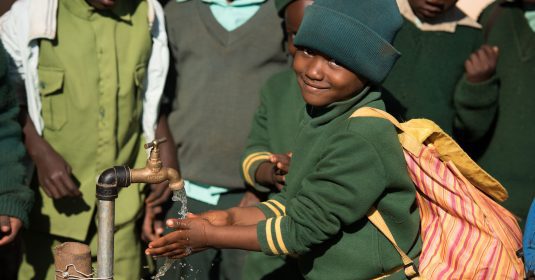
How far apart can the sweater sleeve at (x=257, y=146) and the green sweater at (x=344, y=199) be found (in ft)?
2.52

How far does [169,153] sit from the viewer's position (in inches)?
165

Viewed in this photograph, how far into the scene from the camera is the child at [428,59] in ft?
13.4

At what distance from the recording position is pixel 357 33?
284 cm

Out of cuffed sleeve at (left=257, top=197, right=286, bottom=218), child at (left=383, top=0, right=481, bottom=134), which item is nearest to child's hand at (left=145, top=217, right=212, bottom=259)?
cuffed sleeve at (left=257, top=197, right=286, bottom=218)

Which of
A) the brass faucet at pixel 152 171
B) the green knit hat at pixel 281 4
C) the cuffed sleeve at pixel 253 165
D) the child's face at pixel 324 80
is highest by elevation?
the child's face at pixel 324 80

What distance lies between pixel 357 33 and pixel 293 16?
1.05 m

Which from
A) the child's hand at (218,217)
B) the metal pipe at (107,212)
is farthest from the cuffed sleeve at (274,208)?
the metal pipe at (107,212)

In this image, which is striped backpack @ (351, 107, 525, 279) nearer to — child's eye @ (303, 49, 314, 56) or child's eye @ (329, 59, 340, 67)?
child's eye @ (329, 59, 340, 67)

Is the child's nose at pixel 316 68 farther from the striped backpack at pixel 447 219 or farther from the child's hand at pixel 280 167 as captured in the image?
the child's hand at pixel 280 167

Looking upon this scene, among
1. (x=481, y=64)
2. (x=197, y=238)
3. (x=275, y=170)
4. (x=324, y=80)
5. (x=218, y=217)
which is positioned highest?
(x=324, y=80)

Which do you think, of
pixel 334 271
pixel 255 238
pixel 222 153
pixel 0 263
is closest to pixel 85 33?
pixel 222 153

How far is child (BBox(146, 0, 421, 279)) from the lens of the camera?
2.77 meters

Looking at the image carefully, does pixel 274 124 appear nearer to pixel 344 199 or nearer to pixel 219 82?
pixel 219 82

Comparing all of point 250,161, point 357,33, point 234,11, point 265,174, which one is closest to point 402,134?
point 357,33
